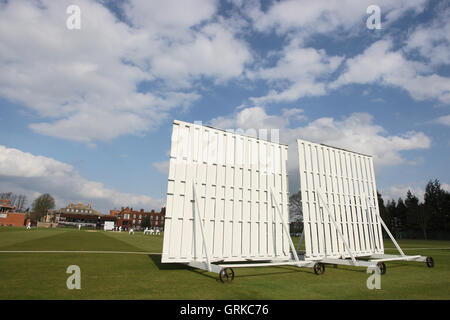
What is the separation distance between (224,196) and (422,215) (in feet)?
205

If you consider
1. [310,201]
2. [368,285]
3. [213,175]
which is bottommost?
[368,285]

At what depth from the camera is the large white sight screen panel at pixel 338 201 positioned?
1244 centimetres

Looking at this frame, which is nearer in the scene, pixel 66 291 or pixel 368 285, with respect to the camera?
pixel 66 291

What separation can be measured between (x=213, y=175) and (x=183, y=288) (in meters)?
5.09

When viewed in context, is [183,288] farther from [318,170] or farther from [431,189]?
[431,189]

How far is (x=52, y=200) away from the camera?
3730 inches

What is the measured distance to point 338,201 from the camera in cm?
1354

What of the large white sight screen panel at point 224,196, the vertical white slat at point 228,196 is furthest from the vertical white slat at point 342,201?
the vertical white slat at point 228,196

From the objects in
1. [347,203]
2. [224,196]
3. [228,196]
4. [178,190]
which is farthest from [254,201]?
[347,203]

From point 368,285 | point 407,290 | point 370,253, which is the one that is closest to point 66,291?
point 368,285

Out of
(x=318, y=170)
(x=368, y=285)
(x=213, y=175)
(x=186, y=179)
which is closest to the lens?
(x=368, y=285)

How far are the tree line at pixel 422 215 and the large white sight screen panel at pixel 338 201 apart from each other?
115ft

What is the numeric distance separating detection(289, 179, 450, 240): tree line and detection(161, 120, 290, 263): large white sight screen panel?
38.4 meters
